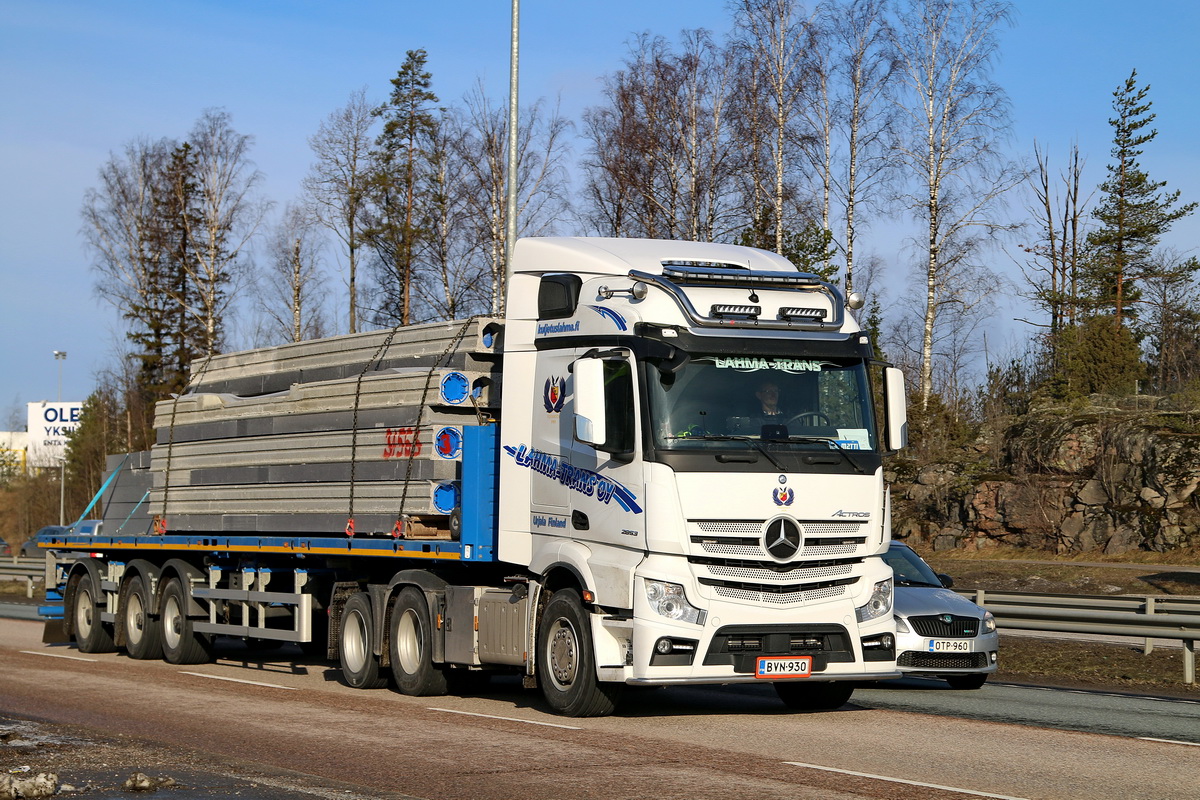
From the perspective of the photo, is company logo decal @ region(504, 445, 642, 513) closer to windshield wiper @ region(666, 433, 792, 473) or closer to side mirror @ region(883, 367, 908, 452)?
windshield wiper @ region(666, 433, 792, 473)

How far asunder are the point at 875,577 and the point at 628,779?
12.3 ft

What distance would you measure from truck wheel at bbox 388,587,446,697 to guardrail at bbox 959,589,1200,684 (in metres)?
7.41

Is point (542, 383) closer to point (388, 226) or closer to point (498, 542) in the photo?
A: point (498, 542)

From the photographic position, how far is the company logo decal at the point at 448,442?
43.2 feet

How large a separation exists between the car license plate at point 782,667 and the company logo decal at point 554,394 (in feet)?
9.16

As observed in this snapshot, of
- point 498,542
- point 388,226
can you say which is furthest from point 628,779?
point 388,226

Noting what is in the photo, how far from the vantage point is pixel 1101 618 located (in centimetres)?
1634

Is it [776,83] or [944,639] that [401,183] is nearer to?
[776,83]

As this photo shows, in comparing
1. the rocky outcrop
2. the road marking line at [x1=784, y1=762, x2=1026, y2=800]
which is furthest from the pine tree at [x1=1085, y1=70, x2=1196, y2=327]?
the road marking line at [x1=784, y1=762, x2=1026, y2=800]

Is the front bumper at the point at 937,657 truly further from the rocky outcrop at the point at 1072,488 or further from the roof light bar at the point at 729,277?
the rocky outcrop at the point at 1072,488

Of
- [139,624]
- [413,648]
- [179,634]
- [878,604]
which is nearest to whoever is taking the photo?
[878,604]

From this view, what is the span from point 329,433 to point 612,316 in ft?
15.5

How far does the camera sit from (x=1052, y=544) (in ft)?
120

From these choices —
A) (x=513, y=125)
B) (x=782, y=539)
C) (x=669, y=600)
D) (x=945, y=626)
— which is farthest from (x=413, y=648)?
(x=513, y=125)
